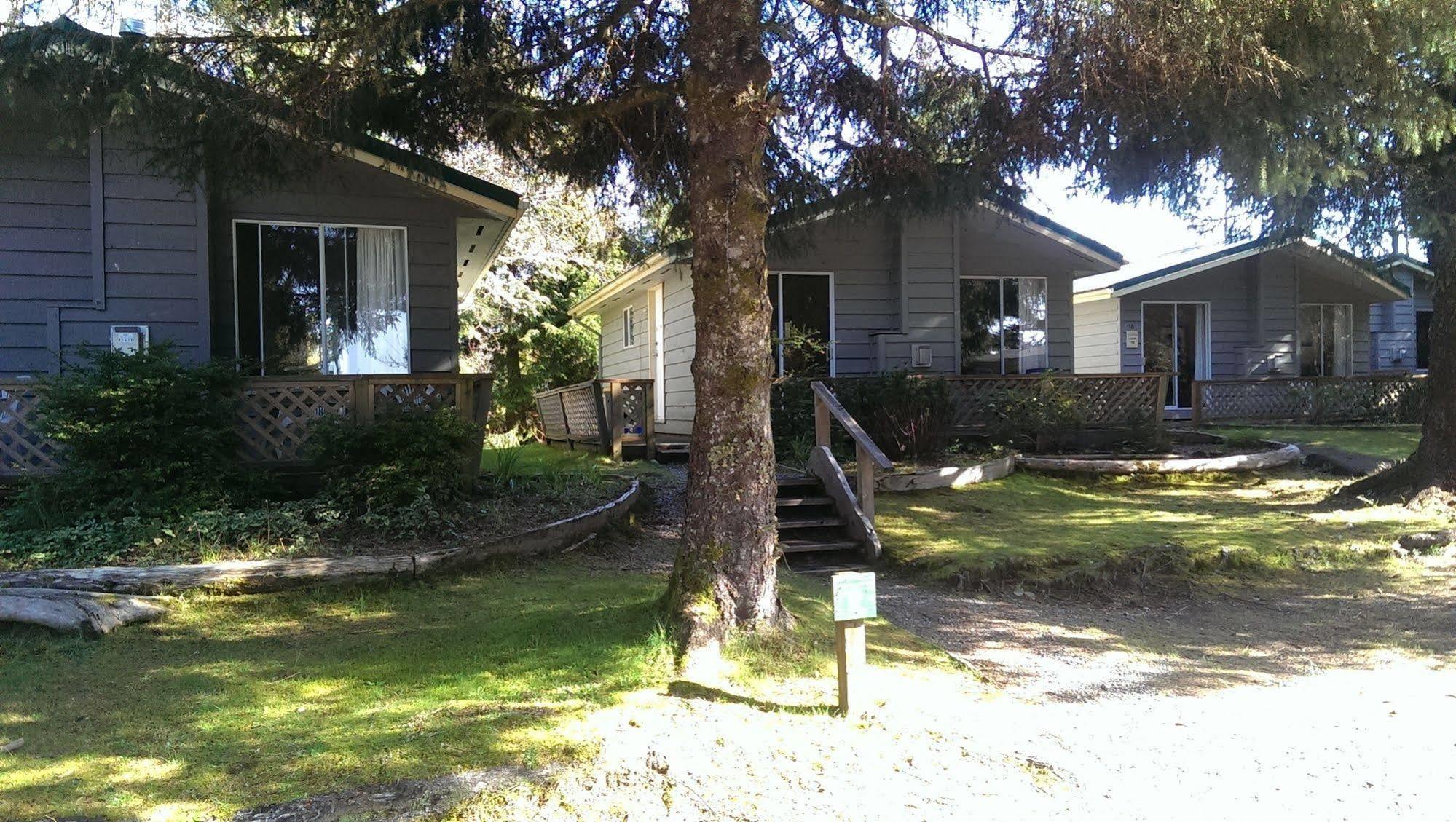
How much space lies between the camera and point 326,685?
4.95 meters

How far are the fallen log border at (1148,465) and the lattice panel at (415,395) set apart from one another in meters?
7.19

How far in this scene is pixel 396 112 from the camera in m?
8.08

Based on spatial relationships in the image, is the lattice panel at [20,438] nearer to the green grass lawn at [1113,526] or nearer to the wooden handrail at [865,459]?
the wooden handrail at [865,459]

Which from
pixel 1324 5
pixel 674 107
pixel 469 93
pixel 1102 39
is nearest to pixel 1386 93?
pixel 1324 5

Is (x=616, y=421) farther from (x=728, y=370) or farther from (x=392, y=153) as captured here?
(x=728, y=370)

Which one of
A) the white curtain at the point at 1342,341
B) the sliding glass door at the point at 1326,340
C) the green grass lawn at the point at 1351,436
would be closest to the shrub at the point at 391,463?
the green grass lawn at the point at 1351,436

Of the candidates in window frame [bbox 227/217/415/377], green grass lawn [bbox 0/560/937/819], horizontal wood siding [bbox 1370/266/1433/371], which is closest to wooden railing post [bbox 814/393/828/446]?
green grass lawn [bbox 0/560/937/819]

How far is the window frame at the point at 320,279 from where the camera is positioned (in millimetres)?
9891

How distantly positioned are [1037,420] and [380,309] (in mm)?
8640

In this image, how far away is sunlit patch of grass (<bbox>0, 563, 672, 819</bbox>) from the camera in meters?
3.74

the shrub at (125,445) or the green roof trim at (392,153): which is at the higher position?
the green roof trim at (392,153)

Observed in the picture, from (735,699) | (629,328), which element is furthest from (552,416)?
(735,699)

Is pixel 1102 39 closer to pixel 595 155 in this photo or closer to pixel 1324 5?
pixel 1324 5

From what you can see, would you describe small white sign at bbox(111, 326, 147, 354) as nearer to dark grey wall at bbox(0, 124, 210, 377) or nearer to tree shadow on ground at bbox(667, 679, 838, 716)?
dark grey wall at bbox(0, 124, 210, 377)
